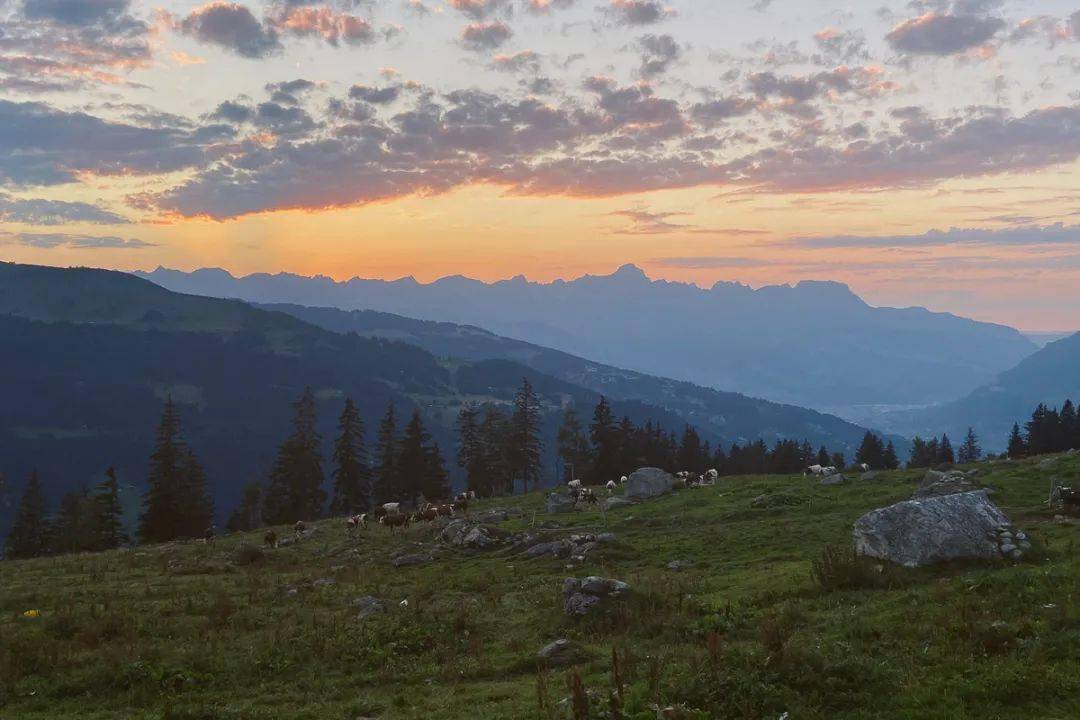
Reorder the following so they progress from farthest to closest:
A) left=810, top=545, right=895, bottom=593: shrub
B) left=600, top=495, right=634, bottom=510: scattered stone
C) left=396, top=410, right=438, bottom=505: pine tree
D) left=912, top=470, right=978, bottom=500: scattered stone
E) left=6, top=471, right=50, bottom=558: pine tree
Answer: left=396, top=410, right=438, bottom=505: pine tree
left=6, top=471, right=50, bottom=558: pine tree
left=600, top=495, right=634, bottom=510: scattered stone
left=912, top=470, right=978, bottom=500: scattered stone
left=810, top=545, right=895, bottom=593: shrub

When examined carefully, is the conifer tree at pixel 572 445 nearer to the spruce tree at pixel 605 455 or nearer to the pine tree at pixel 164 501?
the spruce tree at pixel 605 455

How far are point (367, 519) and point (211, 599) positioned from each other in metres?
30.7

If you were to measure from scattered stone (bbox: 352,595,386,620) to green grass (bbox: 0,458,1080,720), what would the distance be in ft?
1.48

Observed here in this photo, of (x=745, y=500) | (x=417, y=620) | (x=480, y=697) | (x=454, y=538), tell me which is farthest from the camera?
(x=745, y=500)

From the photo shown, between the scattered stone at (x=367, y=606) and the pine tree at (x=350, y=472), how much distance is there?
60.0 meters

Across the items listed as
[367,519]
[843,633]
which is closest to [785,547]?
[843,633]

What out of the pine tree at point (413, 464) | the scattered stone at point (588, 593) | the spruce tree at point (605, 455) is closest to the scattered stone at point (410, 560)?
the scattered stone at point (588, 593)

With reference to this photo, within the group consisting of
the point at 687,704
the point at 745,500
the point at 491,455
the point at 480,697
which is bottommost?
the point at 491,455

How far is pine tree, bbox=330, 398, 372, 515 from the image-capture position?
277ft

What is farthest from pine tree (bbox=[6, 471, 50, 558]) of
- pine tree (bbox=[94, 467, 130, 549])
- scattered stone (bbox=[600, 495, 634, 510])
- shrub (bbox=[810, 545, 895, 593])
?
shrub (bbox=[810, 545, 895, 593])

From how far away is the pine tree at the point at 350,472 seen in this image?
8431cm

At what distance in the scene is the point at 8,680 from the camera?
58.5 ft

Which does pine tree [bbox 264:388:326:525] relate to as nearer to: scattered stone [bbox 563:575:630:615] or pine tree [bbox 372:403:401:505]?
pine tree [bbox 372:403:401:505]

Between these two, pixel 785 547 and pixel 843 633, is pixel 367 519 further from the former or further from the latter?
pixel 843 633
